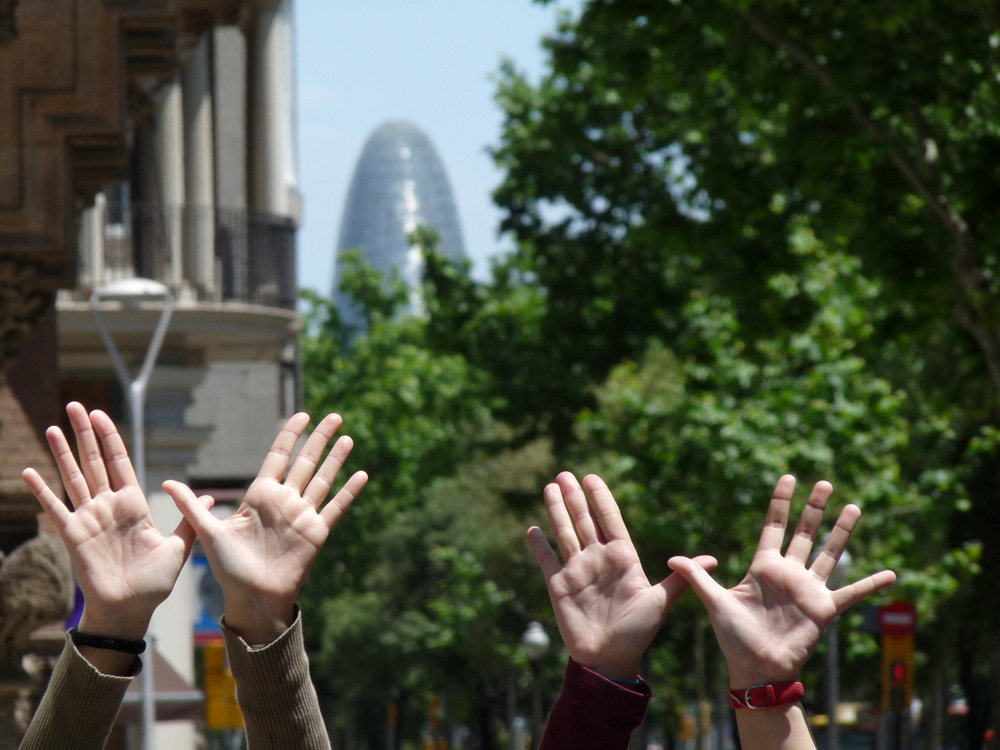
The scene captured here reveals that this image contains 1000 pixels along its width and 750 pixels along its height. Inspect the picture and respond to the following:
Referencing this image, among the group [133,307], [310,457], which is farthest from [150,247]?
[310,457]

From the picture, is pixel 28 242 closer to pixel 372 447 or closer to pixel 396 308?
pixel 372 447

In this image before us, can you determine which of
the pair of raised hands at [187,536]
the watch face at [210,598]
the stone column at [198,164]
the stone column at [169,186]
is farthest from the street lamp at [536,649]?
the pair of raised hands at [187,536]

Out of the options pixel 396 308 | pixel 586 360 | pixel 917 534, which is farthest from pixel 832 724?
pixel 396 308

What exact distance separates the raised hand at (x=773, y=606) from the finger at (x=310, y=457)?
2.04 feet

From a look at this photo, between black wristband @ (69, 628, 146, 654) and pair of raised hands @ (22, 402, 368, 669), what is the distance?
0.04 ft

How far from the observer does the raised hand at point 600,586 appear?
9.36ft

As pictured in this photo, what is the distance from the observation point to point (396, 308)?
7519 centimetres

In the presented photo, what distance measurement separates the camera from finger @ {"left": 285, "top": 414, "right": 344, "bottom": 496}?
9.52 ft

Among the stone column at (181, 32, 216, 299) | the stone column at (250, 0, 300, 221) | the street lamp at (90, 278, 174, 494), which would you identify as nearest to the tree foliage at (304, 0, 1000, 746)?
the stone column at (250, 0, 300, 221)

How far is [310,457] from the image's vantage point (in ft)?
9.68

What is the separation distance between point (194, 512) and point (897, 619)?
15094 millimetres

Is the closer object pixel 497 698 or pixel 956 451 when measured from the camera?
pixel 956 451

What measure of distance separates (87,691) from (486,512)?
142 ft

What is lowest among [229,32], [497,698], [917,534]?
[497,698]
